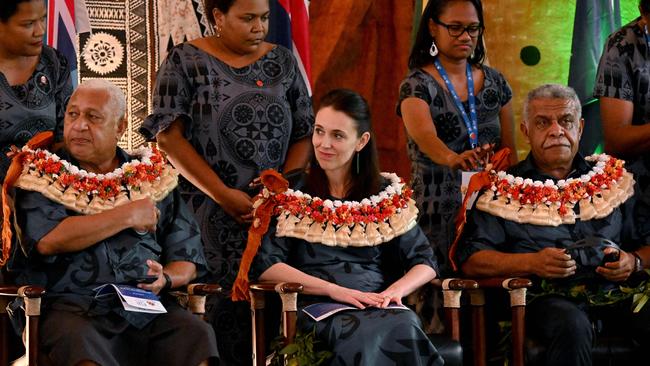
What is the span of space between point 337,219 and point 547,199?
755 mm

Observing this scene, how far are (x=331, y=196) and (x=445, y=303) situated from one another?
515 mm

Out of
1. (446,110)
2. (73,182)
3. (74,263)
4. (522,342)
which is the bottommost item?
(522,342)

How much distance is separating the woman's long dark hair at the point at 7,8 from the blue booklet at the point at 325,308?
141 centimetres

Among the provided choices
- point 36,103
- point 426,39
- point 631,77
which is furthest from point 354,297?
point 631,77

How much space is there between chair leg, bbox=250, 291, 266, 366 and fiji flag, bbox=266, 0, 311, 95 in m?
1.37

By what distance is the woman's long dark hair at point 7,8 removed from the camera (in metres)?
4.39

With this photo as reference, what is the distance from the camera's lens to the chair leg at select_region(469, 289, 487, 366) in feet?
14.1

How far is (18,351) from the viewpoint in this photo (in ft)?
13.2

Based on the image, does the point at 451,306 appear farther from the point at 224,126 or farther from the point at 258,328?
the point at 224,126

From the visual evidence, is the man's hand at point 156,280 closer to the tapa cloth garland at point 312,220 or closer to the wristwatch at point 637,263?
the tapa cloth garland at point 312,220

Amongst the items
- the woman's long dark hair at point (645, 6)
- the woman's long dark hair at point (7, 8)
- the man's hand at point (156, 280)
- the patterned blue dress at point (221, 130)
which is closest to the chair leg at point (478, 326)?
the patterned blue dress at point (221, 130)

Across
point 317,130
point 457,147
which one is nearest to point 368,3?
point 457,147

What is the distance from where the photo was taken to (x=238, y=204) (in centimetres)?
448

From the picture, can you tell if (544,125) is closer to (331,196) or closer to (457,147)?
(457,147)
